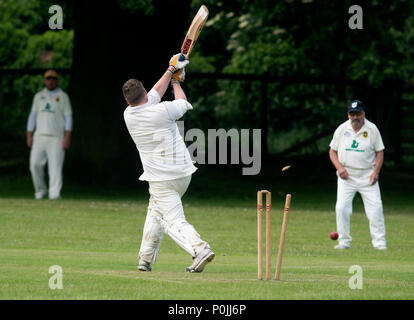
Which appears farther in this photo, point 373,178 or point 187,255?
point 373,178

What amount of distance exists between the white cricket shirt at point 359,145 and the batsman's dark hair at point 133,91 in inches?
178

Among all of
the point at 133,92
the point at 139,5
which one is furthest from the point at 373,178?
the point at 139,5

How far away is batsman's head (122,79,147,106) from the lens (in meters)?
9.88

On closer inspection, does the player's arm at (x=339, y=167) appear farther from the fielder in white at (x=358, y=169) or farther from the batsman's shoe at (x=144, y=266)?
the batsman's shoe at (x=144, y=266)

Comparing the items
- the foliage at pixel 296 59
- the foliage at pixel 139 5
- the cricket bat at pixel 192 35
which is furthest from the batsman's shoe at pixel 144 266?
the foliage at pixel 296 59

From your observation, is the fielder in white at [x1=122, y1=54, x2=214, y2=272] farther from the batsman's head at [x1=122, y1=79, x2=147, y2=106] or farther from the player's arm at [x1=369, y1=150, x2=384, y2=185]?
the player's arm at [x1=369, y1=150, x2=384, y2=185]

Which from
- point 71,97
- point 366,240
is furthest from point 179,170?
point 71,97

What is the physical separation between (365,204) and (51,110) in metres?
7.74

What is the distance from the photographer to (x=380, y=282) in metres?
9.22

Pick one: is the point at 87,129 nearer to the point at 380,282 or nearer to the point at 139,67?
the point at 139,67

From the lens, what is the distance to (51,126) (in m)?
19.2

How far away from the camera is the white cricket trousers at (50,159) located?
1927cm

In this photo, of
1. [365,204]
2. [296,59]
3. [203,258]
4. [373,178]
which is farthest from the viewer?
[296,59]

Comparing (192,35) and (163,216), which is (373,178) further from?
(163,216)
